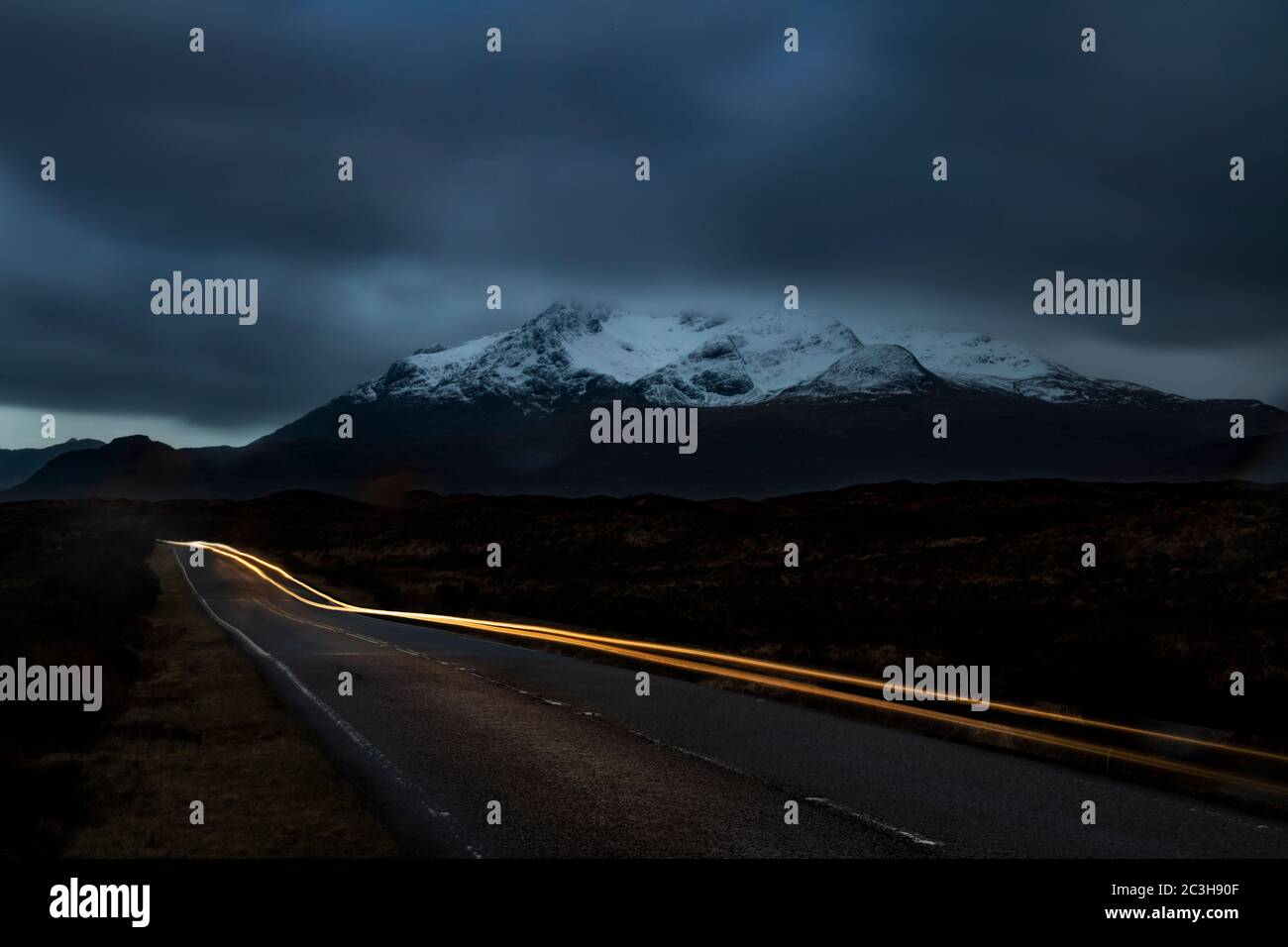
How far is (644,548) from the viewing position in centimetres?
7700

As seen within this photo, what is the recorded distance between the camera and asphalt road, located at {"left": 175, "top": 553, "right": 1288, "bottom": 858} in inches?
356

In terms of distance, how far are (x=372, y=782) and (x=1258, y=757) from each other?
9214mm

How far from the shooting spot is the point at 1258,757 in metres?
11.4

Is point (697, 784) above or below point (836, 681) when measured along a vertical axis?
above

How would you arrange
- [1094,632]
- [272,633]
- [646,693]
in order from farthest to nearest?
1. [272,633]
2. [1094,632]
3. [646,693]

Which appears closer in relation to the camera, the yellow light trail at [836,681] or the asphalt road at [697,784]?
the asphalt road at [697,784]

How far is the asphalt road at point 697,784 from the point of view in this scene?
9047 mm

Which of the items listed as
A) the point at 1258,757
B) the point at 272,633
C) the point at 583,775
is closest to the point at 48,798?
the point at 583,775

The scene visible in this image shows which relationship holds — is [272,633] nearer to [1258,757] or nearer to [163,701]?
[163,701]

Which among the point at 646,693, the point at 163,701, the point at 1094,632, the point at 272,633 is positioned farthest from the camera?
the point at 272,633

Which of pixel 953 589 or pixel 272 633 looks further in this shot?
pixel 953 589

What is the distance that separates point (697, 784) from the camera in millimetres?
11562

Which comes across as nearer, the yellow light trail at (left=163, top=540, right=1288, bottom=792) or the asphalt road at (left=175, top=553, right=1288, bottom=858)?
the asphalt road at (left=175, top=553, right=1288, bottom=858)

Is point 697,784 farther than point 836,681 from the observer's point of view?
No
